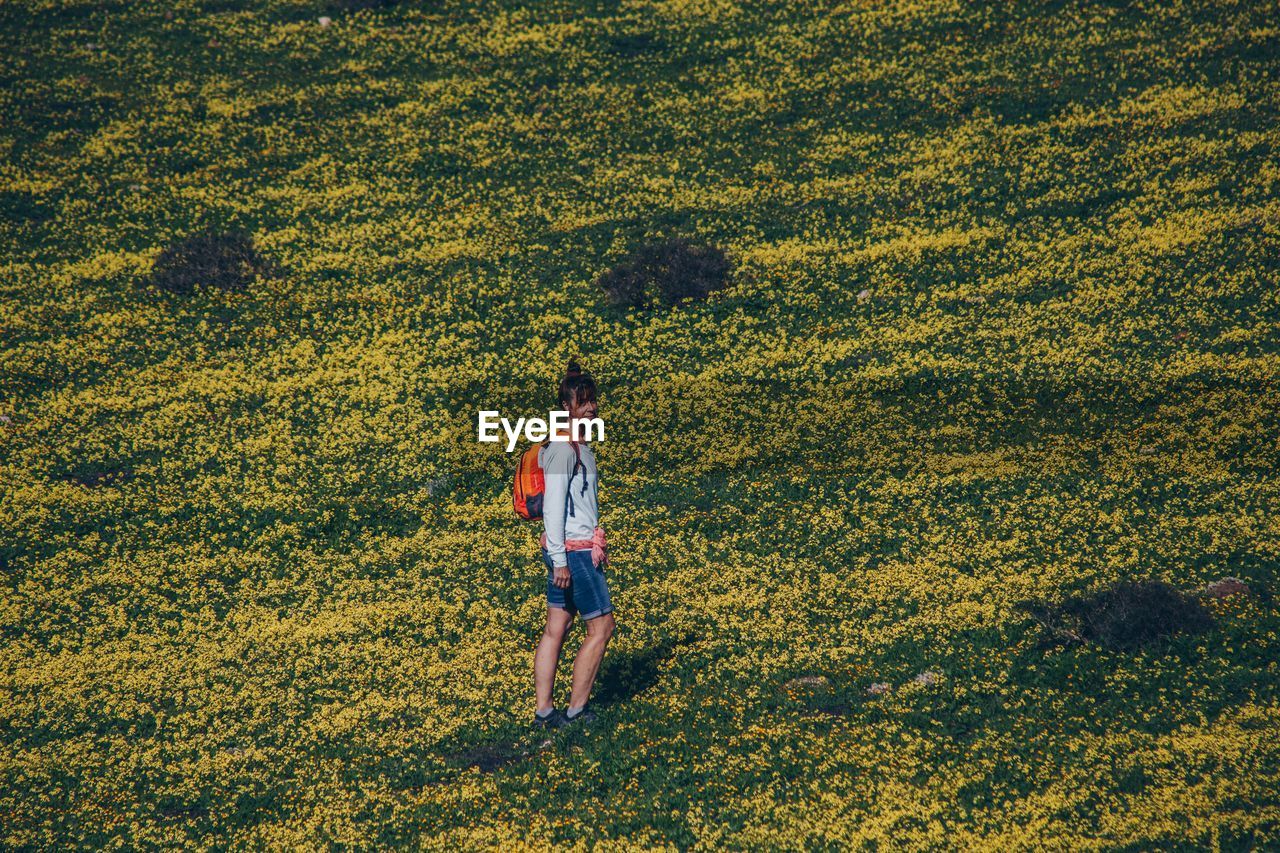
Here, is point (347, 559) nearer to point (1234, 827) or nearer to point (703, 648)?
point (703, 648)

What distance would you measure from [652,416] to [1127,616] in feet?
19.4

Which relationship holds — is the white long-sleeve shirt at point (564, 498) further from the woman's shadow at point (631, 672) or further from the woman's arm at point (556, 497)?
the woman's shadow at point (631, 672)

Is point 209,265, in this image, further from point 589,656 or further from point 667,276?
point 589,656

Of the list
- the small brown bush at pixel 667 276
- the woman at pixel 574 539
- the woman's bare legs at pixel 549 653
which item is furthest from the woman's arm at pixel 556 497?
the small brown bush at pixel 667 276

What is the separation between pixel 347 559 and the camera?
1123 cm

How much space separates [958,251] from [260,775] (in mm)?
11728

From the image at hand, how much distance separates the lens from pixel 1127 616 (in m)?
9.12

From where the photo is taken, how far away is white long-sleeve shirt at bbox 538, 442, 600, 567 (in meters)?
7.65

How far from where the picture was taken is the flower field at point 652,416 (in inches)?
323

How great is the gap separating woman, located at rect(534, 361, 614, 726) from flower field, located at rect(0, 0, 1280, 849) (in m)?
0.99

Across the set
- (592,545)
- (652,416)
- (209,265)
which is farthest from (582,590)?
(209,265)

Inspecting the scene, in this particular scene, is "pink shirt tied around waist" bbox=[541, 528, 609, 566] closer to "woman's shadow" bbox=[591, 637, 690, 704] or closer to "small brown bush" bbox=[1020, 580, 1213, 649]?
"woman's shadow" bbox=[591, 637, 690, 704]

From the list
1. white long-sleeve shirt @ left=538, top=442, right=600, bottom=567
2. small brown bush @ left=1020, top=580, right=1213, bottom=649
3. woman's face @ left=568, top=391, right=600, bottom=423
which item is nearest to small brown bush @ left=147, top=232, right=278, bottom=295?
woman's face @ left=568, top=391, right=600, bottom=423

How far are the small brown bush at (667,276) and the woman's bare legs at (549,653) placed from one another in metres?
7.55
